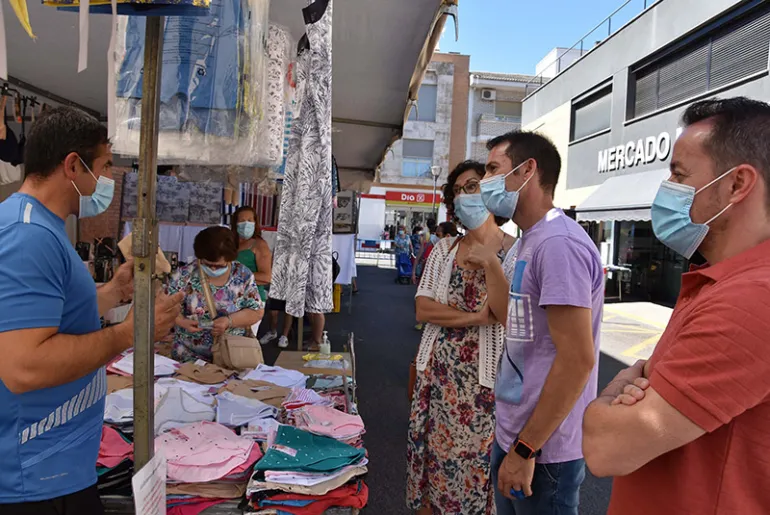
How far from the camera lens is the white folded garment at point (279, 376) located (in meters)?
2.82

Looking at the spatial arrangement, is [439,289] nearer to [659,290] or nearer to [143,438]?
[143,438]

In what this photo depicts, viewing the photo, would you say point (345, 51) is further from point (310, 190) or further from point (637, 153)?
point (637, 153)

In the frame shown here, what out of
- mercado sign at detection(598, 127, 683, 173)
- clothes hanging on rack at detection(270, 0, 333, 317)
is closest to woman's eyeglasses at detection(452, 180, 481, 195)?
clothes hanging on rack at detection(270, 0, 333, 317)

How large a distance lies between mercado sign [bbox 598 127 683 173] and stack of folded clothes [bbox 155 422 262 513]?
36.3 ft

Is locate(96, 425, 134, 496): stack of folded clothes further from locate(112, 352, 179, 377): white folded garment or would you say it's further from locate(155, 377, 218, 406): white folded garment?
locate(112, 352, 179, 377): white folded garment

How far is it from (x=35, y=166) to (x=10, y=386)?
2.16 feet

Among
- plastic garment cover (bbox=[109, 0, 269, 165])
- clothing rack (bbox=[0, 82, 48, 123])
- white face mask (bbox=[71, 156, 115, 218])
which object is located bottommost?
white face mask (bbox=[71, 156, 115, 218])

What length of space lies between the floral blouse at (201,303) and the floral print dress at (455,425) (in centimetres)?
157

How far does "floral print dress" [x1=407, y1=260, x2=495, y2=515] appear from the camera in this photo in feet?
7.49

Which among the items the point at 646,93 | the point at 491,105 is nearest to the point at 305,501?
the point at 646,93

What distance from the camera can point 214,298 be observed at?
3328 millimetres

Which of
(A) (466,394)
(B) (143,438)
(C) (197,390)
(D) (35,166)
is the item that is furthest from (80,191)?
(A) (466,394)

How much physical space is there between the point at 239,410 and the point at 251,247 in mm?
3536

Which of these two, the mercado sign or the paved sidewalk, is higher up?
the mercado sign
